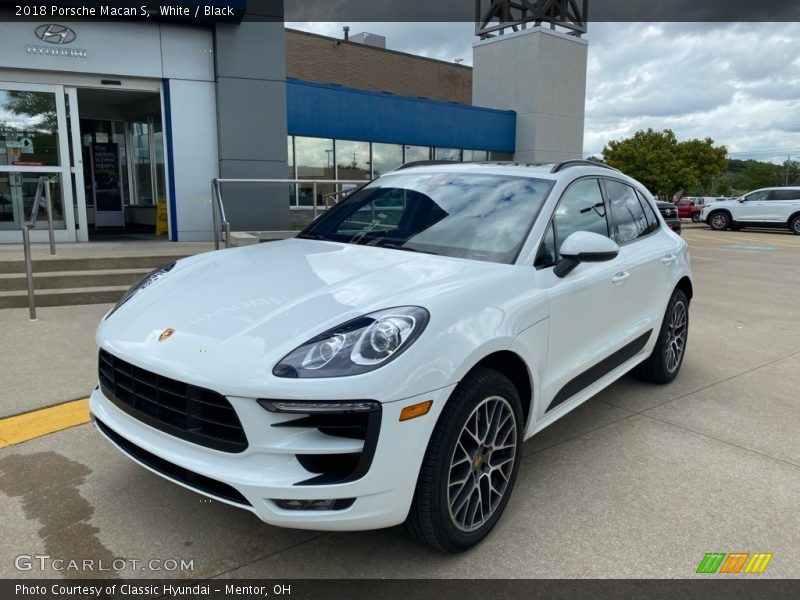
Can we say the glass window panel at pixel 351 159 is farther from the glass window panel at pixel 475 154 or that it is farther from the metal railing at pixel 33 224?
the metal railing at pixel 33 224

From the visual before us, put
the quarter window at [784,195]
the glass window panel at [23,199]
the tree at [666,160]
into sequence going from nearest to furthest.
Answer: the glass window panel at [23,199]
the quarter window at [784,195]
the tree at [666,160]

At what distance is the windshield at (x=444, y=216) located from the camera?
10.8 feet

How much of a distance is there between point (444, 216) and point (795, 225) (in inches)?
977

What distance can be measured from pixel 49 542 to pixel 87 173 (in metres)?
12.0

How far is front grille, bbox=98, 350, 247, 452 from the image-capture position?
2332 mm

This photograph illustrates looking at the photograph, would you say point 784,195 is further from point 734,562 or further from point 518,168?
point 734,562

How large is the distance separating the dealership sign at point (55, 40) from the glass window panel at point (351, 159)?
10564 millimetres

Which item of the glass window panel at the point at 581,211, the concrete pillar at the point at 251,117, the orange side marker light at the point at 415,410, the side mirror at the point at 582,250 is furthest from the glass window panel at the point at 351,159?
the orange side marker light at the point at 415,410

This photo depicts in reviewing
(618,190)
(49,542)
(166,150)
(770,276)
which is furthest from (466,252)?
(770,276)

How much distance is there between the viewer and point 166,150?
418 inches

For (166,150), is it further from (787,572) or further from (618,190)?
(787,572)

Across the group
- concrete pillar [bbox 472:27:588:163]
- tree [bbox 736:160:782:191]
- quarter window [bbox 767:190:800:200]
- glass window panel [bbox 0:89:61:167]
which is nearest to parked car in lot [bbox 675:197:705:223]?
quarter window [bbox 767:190:800:200]

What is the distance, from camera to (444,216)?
11.7 feet

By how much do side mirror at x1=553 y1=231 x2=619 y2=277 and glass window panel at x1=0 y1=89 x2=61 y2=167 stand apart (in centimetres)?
946
